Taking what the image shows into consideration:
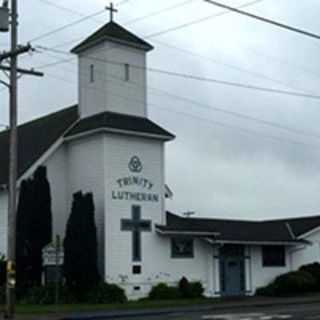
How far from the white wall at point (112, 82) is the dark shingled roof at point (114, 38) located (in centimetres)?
28

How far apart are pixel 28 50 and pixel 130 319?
10809 mm

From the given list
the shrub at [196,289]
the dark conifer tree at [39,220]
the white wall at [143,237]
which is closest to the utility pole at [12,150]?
the dark conifer tree at [39,220]

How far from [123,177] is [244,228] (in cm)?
1182

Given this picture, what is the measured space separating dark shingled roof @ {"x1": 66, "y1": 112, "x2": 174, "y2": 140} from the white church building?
62 millimetres

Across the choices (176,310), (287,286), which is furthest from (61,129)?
(287,286)

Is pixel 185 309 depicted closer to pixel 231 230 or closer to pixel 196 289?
pixel 196 289

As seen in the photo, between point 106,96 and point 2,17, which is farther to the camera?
point 106,96

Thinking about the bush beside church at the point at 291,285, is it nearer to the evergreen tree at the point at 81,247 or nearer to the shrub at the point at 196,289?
the shrub at the point at 196,289

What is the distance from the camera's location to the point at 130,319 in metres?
32.7

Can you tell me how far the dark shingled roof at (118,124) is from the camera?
4400 centimetres

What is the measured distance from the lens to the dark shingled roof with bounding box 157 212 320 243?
4712cm

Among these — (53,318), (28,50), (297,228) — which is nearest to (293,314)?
(53,318)

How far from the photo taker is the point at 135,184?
147ft

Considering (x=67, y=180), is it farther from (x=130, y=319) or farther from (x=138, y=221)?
(x=130, y=319)
